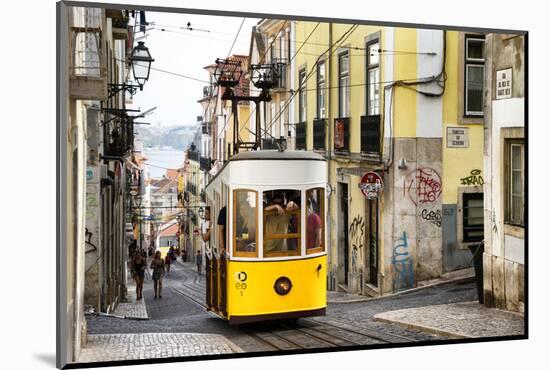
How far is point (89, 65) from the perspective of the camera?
7.32m

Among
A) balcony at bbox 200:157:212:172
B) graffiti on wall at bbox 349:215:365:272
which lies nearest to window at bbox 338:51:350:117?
graffiti on wall at bbox 349:215:365:272

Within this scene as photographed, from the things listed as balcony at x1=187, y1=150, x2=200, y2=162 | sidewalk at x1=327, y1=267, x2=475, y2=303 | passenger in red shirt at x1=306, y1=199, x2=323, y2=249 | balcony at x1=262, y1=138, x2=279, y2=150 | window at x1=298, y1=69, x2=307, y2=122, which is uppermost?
window at x1=298, y1=69, x2=307, y2=122

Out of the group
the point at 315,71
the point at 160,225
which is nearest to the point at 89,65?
the point at 160,225

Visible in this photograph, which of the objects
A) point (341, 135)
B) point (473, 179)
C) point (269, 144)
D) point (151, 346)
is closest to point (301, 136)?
point (269, 144)

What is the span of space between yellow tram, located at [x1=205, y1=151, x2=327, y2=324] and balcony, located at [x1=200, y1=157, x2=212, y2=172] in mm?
116

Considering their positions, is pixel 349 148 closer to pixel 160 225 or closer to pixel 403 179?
pixel 403 179

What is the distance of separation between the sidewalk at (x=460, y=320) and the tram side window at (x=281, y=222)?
1329 millimetres

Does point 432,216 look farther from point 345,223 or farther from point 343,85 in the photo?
point 343,85

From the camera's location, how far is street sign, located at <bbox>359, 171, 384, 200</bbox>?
336 inches

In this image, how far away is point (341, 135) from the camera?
8.48 m

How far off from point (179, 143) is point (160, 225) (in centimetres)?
77

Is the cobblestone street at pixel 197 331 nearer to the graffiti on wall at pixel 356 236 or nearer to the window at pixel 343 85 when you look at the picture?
the graffiti on wall at pixel 356 236

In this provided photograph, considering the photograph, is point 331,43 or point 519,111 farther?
point 519,111

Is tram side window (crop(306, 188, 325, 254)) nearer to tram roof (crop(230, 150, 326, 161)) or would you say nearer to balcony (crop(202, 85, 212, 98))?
tram roof (crop(230, 150, 326, 161))
